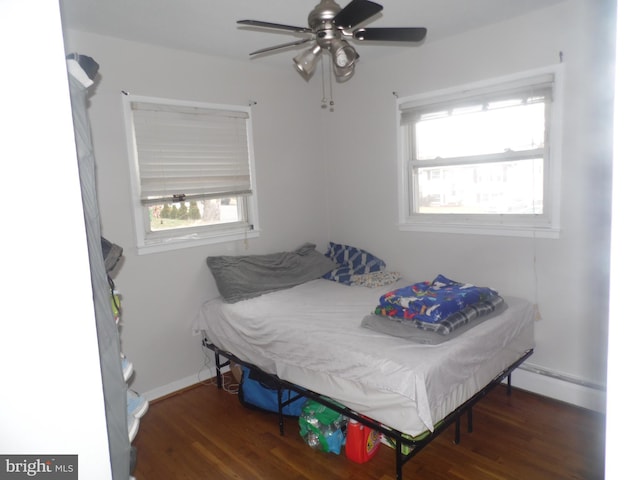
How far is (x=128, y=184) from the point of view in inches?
117

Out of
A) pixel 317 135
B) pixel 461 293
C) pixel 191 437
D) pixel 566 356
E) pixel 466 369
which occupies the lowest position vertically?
pixel 191 437

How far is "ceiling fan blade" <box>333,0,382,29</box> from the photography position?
5.52 feet

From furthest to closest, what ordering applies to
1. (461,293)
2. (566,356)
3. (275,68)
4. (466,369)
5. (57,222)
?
(275,68) → (566,356) → (461,293) → (466,369) → (57,222)

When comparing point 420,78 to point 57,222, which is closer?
point 57,222

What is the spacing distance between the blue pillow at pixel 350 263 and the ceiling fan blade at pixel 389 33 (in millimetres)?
2036

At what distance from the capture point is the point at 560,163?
2752 millimetres

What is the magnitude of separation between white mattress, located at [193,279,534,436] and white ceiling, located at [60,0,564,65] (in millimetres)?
1882

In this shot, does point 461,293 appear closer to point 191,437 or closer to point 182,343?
point 191,437

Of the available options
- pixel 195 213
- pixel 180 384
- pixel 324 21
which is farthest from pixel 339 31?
pixel 180 384

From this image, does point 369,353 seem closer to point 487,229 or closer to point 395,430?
point 395,430

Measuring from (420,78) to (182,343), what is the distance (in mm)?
2793

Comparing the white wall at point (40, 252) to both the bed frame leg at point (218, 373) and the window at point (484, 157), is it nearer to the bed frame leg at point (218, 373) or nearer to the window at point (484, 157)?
the bed frame leg at point (218, 373)

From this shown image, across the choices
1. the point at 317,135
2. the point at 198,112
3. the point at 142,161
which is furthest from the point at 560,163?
the point at 142,161

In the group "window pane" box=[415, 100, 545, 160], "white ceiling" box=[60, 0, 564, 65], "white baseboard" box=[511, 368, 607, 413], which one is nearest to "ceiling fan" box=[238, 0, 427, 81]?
"white ceiling" box=[60, 0, 564, 65]
